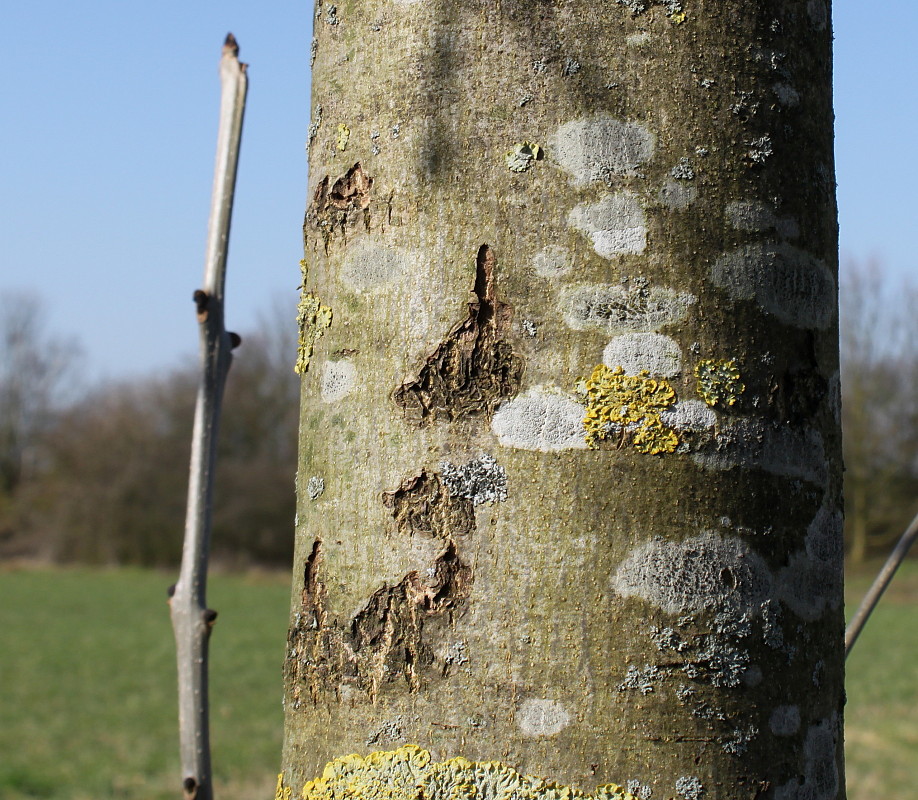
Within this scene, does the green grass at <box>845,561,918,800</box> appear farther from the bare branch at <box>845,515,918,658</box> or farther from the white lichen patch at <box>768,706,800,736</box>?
the white lichen patch at <box>768,706,800,736</box>

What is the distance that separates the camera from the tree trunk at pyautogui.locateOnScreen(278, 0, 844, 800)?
3.36 ft

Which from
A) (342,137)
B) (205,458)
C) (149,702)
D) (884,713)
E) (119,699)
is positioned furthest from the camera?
(119,699)

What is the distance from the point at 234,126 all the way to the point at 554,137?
0.36 m

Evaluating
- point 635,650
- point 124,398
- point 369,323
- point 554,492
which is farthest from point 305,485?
point 124,398

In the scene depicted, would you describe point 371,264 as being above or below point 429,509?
above

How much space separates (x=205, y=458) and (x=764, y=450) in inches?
24.2

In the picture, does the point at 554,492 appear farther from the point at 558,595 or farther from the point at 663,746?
the point at 663,746

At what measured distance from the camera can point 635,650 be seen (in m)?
1.02

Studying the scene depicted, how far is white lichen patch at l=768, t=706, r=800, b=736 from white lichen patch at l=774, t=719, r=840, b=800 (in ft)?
0.10

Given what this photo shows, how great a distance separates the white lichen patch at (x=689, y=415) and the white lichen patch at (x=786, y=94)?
0.39 m

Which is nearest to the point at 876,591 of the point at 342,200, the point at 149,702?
the point at 342,200

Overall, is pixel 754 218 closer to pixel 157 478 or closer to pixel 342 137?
pixel 342 137

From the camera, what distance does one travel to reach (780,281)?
1116mm

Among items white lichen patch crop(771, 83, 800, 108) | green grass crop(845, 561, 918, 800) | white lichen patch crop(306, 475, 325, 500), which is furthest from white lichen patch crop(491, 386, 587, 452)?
green grass crop(845, 561, 918, 800)
